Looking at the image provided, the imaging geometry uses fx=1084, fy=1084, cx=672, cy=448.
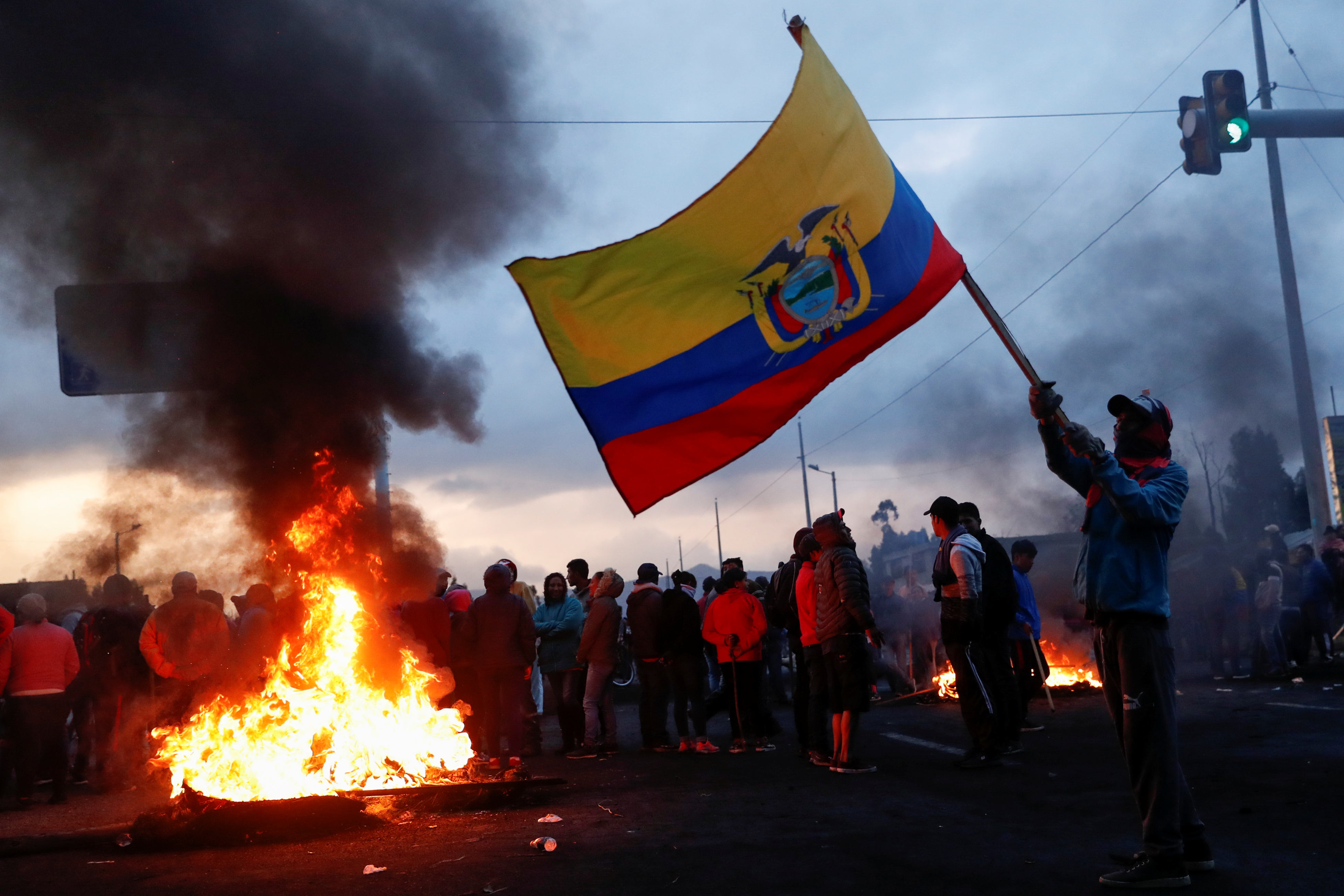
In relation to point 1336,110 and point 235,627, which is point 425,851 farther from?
point 1336,110

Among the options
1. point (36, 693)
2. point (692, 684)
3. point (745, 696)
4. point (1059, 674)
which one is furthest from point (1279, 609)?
point (36, 693)

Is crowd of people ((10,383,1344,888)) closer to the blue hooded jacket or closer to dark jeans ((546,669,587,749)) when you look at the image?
dark jeans ((546,669,587,749))

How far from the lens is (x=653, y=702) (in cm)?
1084

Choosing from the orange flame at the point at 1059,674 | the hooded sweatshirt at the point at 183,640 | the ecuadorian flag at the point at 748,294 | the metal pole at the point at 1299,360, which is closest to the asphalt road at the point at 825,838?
the ecuadorian flag at the point at 748,294

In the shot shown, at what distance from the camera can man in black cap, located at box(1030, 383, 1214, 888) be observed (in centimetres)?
430

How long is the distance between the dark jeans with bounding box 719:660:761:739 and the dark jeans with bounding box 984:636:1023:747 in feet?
8.14

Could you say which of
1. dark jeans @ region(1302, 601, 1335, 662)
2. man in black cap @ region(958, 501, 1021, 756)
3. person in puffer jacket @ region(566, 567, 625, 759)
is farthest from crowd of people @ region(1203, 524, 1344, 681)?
person in puffer jacket @ region(566, 567, 625, 759)

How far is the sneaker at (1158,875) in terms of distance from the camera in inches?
168

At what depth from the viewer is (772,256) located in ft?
17.0

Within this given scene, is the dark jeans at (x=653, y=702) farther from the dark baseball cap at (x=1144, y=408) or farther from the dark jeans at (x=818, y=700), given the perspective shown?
the dark baseball cap at (x=1144, y=408)

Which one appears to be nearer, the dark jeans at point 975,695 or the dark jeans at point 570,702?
the dark jeans at point 975,695

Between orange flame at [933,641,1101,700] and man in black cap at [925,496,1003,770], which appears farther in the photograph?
orange flame at [933,641,1101,700]

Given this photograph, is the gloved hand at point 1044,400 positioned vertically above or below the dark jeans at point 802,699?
above

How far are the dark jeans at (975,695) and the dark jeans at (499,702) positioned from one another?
381 cm
